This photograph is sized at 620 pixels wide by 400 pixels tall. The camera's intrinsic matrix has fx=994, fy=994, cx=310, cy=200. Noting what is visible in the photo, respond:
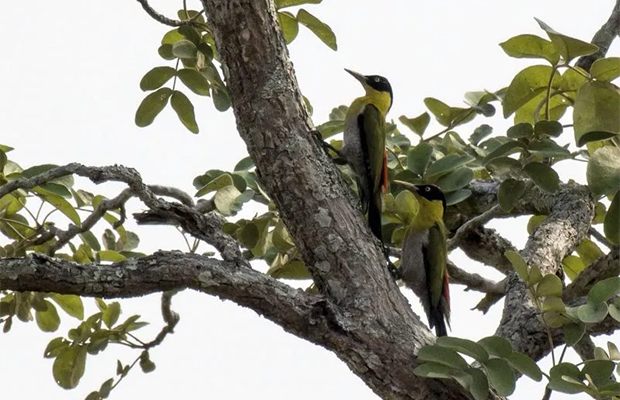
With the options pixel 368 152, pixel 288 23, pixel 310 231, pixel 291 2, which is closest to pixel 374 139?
pixel 368 152

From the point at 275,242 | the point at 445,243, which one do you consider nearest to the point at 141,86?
the point at 275,242

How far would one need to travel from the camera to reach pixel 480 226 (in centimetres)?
429

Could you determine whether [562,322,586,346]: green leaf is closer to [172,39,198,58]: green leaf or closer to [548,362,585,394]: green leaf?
[548,362,585,394]: green leaf

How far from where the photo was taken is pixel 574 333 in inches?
117

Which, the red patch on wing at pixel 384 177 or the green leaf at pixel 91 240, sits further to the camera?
the red patch on wing at pixel 384 177

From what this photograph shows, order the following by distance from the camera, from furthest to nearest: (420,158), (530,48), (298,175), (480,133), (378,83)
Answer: (378,83) < (480,133) < (420,158) < (530,48) < (298,175)

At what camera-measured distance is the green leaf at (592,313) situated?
286cm

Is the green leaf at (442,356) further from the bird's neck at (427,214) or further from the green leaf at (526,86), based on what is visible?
the bird's neck at (427,214)

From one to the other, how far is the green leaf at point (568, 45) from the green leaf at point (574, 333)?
85cm

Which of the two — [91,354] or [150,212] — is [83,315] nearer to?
[91,354]

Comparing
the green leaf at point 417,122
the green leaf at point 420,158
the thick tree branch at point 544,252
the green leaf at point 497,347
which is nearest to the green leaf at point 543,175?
the thick tree branch at point 544,252

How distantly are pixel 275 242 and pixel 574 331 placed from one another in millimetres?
1219

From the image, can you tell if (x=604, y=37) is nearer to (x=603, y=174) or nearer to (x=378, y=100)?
(x=378, y=100)

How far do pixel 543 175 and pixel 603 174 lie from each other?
44 cm
